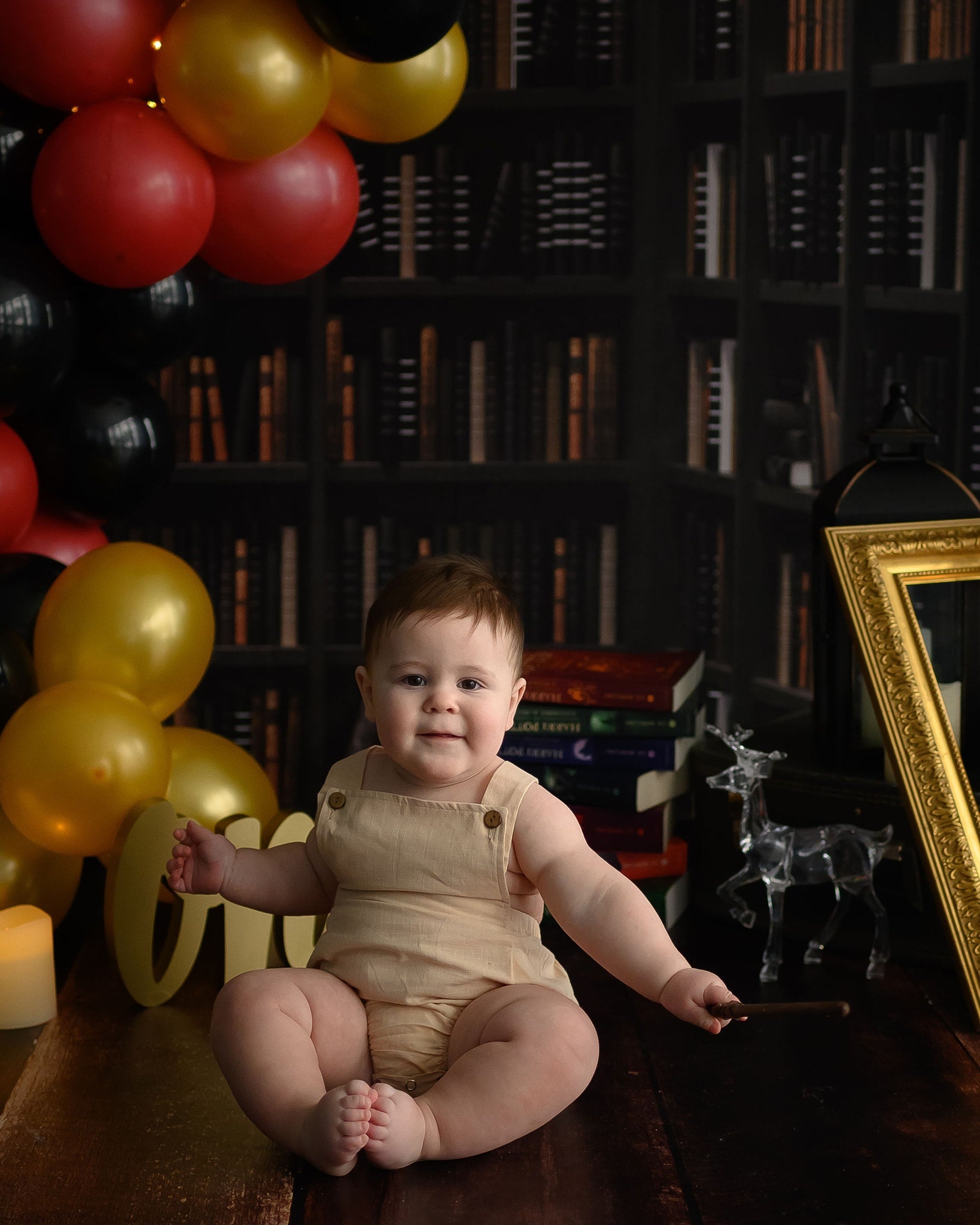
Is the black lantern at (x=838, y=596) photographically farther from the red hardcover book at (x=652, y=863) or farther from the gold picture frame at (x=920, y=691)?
the red hardcover book at (x=652, y=863)

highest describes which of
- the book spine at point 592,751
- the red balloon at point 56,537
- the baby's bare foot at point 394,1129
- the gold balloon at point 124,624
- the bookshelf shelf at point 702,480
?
the bookshelf shelf at point 702,480

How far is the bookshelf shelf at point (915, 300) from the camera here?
208 centimetres

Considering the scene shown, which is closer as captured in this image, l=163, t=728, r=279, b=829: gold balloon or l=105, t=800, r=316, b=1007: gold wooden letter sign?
l=105, t=800, r=316, b=1007: gold wooden letter sign

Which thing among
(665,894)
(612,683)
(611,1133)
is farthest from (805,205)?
(611,1133)

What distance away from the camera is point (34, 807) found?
1500 mm

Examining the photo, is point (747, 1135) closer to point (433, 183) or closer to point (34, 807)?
point (34, 807)

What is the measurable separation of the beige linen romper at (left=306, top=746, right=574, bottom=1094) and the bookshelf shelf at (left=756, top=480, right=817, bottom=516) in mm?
1193

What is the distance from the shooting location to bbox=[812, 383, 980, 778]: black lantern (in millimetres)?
1691

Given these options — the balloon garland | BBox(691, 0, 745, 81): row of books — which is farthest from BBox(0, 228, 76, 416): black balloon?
BBox(691, 0, 745, 81): row of books

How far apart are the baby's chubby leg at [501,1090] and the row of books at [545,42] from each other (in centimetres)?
175

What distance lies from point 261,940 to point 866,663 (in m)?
0.79

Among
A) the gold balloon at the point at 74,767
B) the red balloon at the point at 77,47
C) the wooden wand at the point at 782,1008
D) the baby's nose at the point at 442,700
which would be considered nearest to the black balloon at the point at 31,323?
the red balloon at the point at 77,47

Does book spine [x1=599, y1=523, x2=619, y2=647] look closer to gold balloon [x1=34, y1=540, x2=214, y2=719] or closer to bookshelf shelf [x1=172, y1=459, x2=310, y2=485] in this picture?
bookshelf shelf [x1=172, y1=459, x2=310, y2=485]

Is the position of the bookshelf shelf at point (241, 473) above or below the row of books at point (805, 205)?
below
